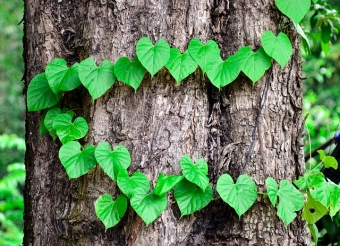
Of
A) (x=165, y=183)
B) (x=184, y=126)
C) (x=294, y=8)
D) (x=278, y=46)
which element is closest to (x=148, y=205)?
(x=165, y=183)

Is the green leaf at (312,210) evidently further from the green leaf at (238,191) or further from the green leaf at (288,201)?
the green leaf at (238,191)

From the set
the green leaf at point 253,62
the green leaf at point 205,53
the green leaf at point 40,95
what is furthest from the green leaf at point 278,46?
the green leaf at point 40,95

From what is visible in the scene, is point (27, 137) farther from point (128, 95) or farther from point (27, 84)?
point (128, 95)

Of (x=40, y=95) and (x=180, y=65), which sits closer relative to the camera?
(x=180, y=65)

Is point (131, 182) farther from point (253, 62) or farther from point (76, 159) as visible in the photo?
point (253, 62)

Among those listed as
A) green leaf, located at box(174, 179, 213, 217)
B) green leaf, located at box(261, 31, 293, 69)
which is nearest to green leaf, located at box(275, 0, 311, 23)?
green leaf, located at box(261, 31, 293, 69)
